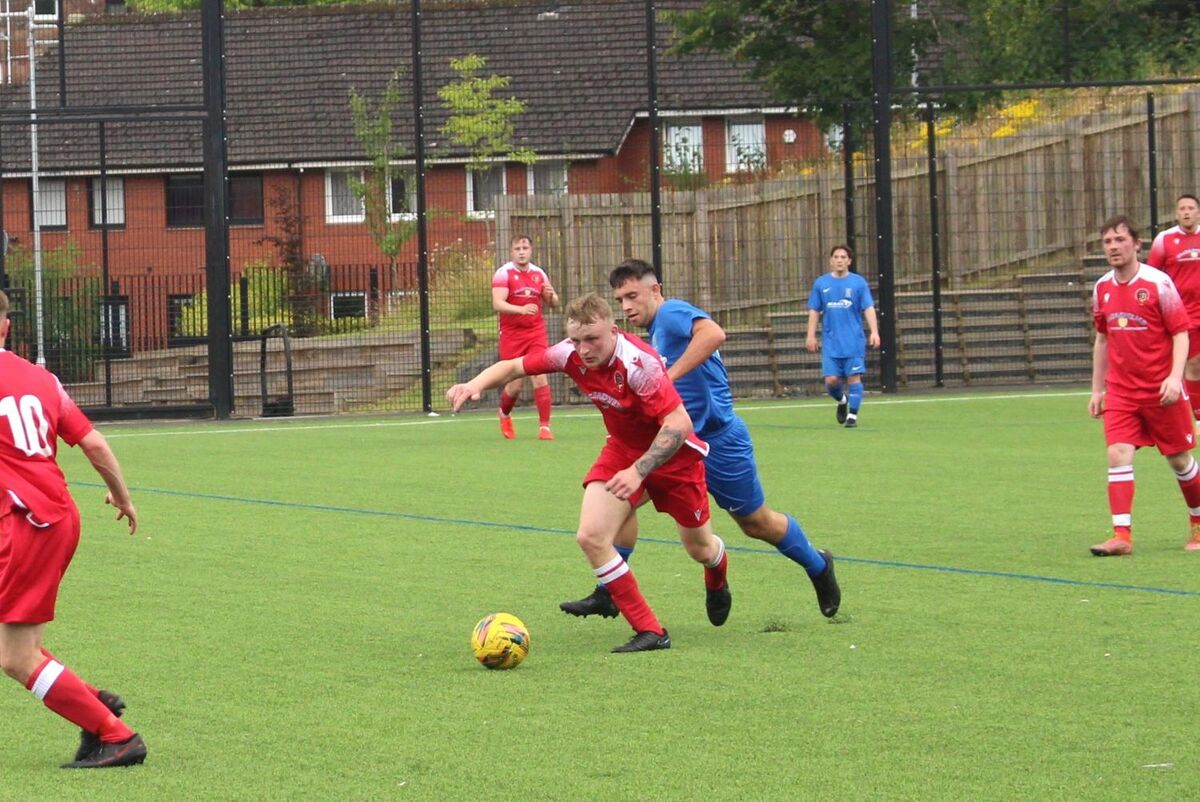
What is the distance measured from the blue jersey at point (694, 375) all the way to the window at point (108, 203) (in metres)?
16.4

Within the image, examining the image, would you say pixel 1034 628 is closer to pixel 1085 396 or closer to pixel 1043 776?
pixel 1043 776

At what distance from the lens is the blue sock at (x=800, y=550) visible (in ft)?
27.7

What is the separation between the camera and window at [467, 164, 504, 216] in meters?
24.8

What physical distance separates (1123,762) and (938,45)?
21969 mm

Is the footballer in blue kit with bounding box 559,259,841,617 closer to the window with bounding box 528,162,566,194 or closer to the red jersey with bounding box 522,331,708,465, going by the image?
the red jersey with bounding box 522,331,708,465

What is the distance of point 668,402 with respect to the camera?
7.71 meters

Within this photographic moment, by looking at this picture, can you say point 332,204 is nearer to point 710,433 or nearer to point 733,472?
point 710,433

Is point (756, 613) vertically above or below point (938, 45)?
below

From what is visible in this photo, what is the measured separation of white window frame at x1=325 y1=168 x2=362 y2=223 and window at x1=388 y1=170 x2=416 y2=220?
44cm

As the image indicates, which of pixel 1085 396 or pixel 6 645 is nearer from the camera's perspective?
pixel 6 645

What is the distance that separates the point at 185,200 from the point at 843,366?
11300 millimetres

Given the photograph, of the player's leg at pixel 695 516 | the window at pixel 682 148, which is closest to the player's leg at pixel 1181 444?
the player's leg at pixel 695 516

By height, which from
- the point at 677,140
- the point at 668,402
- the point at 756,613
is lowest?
the point at 756,613

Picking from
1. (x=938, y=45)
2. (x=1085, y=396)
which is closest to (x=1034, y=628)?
(x=1085, y=396)
